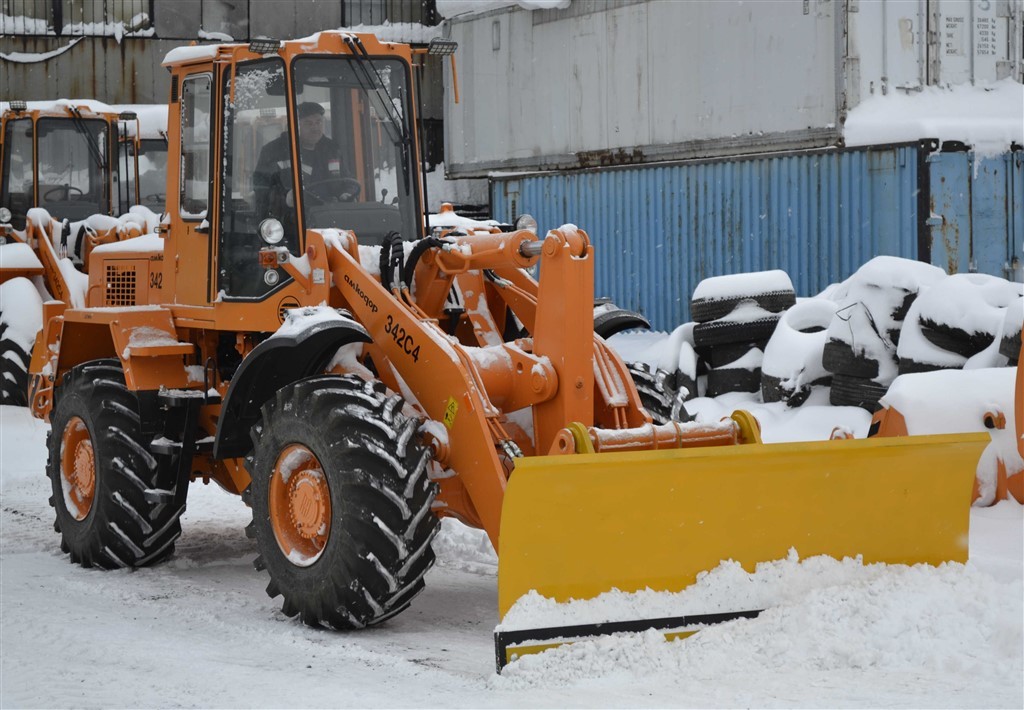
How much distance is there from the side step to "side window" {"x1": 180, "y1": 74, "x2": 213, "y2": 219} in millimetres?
3558

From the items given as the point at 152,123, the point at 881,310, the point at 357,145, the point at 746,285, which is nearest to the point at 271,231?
the point at 357,145

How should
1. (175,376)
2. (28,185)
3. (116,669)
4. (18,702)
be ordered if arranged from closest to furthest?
(18,702) < (116,669) < (175,376) < (28,185)

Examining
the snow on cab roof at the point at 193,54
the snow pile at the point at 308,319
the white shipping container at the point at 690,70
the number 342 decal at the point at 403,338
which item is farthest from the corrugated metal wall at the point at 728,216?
the snow pile at the point at 308,319

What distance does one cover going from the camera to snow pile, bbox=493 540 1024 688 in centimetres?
527

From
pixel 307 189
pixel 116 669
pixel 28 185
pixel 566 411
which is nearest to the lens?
pixel 116 669

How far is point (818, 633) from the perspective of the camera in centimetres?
543

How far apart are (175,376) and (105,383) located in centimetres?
44

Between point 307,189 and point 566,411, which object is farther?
point 307,189

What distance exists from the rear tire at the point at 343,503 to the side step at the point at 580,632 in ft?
2.47

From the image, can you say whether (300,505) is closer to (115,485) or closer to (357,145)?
(115,485)

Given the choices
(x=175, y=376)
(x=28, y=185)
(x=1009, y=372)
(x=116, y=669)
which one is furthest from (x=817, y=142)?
(x=116, y=669)

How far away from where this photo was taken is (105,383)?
808 centimetres

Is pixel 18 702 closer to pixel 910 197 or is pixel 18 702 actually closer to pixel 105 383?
pixel 105 383

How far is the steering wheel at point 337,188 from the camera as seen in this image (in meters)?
7.24
